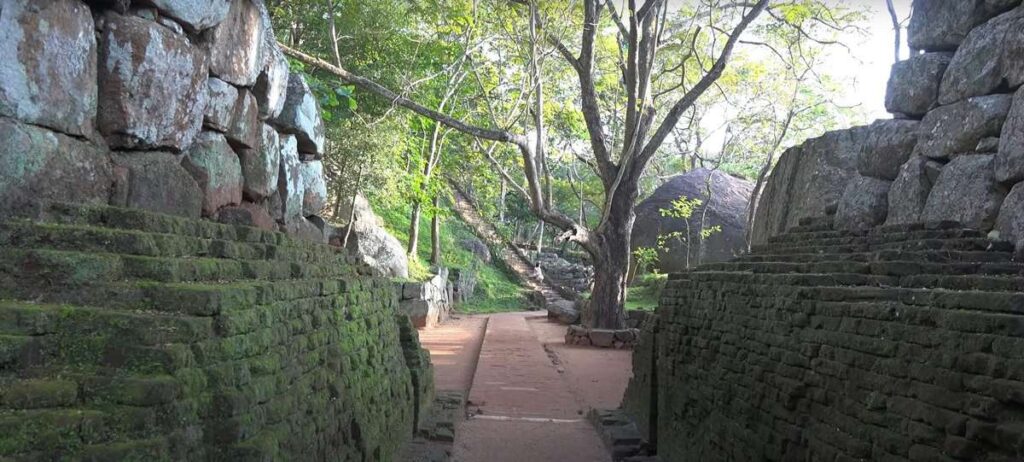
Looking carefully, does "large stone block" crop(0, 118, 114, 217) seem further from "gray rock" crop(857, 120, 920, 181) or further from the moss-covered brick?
"gray rock" crop(857, 120, 920, 181)

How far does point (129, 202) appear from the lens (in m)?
5.64

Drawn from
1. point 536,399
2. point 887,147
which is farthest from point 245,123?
point 887,147

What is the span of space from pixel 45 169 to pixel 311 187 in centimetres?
548

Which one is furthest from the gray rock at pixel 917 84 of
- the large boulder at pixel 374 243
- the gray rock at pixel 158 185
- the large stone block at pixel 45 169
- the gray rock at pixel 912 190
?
the large boulder at pixel 374 243

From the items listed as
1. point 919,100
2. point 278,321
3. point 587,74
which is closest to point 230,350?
point 278,321

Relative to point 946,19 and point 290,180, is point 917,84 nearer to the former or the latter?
point 946,19

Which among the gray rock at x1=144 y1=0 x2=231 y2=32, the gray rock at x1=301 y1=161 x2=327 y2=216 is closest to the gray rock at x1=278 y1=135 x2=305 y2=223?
the gray rock at x1=301 y1=161 x2=327 y2=216

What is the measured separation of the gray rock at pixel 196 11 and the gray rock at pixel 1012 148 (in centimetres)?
695

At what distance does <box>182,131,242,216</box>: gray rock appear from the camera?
6.82 metres

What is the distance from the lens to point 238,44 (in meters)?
7.31

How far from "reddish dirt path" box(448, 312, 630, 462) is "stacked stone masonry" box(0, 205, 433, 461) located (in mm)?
3860

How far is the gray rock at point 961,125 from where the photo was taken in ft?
22.5

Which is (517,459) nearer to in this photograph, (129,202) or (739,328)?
(739,328)

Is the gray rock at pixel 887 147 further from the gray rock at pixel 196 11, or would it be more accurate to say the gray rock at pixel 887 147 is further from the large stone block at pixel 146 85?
the large stone block at pixel 146 85
